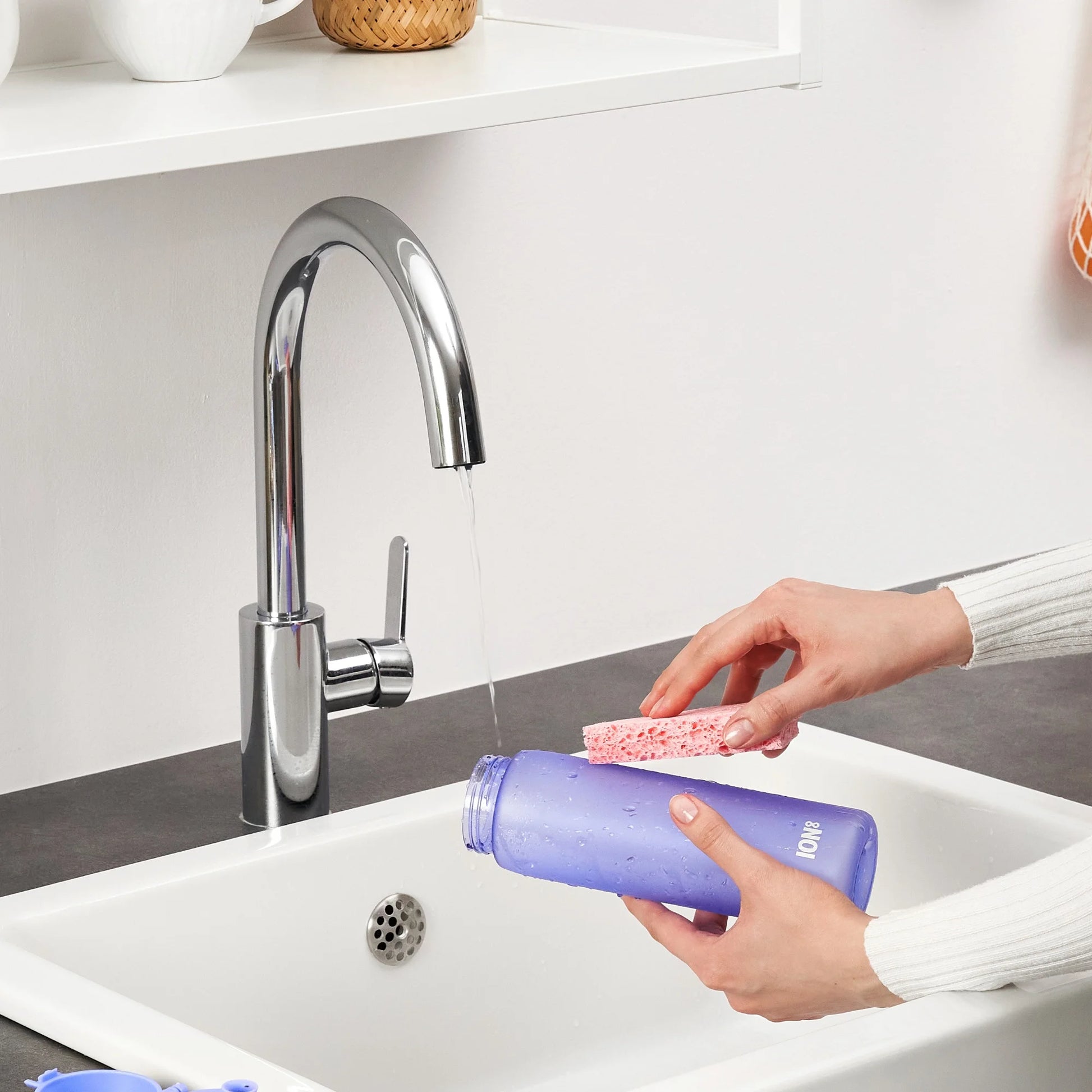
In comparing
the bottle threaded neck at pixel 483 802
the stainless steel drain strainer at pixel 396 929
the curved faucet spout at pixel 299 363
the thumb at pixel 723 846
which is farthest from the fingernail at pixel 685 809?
the stainless steel drain strainer at pixel 396 929

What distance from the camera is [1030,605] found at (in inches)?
42.2

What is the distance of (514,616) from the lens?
138 cm

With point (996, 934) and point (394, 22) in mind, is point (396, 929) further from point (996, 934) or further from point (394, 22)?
point (394, 22)

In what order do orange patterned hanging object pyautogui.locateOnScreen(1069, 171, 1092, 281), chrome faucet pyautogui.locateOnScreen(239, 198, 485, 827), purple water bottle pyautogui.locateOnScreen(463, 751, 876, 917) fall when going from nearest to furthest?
1. purple water bottle pyautogui.locateOnScreen(463, 751, 876, 917)
2. chrome faucet pyautogui.locateOnScreen(239, 198, 485, 827)
3. orange patterned hanging object pyautogui.locateOnScreen(1069, 171, 1092, 281)

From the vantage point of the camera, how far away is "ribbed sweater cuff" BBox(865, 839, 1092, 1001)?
31.6 inches

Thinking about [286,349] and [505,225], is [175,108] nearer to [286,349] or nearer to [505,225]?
[286,349]

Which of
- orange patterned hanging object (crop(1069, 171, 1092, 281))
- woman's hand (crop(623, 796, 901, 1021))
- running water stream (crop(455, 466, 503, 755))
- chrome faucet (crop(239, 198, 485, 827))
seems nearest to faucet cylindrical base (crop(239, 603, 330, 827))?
chrome faucet (crop(239, 198, 485, 827))

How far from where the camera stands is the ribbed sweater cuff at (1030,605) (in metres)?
1.06

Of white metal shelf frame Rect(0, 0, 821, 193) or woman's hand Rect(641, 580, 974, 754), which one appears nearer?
white metal shelf frame Rect(0, 0, 821, 193)

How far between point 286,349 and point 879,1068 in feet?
1.75

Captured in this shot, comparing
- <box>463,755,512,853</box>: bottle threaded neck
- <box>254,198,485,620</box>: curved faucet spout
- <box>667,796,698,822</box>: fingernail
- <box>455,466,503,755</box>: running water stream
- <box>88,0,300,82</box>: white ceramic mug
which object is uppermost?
<box>88,0,300,82</box>: white ceramic mug

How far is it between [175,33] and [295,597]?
342 mm

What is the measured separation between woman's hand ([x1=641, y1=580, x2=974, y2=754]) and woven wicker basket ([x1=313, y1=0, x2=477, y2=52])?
16.2 inches

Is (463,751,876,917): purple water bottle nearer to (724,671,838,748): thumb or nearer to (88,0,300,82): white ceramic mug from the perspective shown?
(724,671,838,748): thumb
